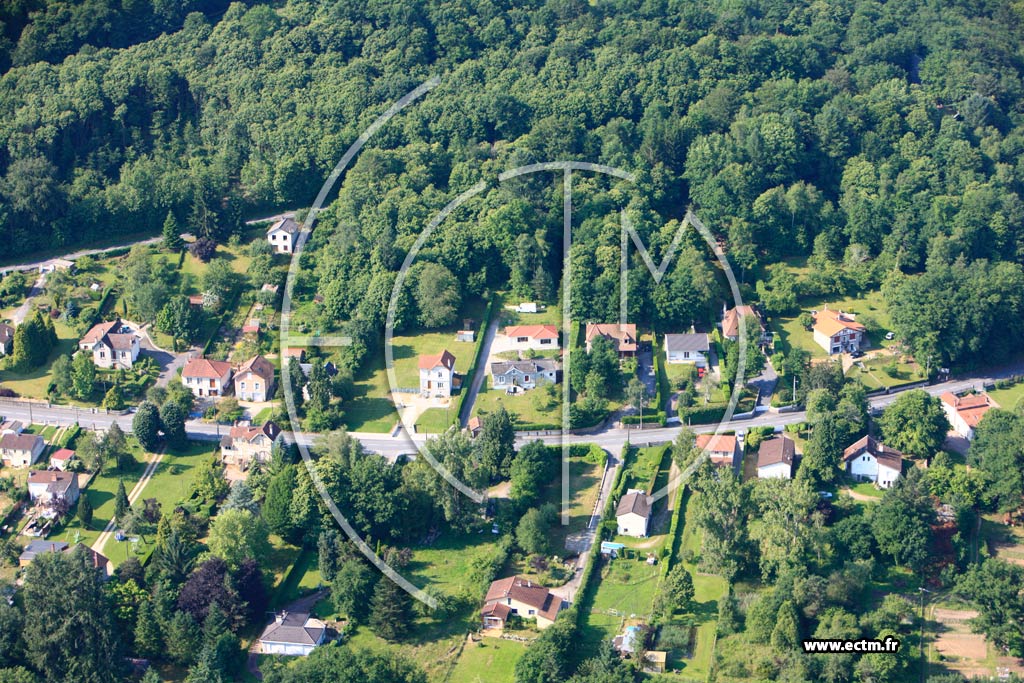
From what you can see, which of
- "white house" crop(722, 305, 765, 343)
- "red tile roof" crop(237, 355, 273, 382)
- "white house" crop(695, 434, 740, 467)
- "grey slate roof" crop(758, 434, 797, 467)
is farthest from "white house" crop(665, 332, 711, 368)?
"red tile roof" crop(237, 355, 273, 382)

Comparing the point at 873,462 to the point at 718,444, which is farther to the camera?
the point at 718,444

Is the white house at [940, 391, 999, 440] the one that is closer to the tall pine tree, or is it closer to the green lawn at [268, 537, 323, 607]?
the green lawn at [268, 537, 323, 607]

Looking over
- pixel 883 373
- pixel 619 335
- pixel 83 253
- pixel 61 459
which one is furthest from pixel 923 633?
pixel 83 253

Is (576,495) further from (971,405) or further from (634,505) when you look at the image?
(971,405)

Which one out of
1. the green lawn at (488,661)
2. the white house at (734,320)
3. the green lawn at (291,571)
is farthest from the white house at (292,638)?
the white house at (734,320)

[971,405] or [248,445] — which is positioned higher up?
[248,445]

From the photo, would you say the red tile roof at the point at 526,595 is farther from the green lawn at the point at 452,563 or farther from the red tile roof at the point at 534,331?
the red tile roof at the point at 534,331
